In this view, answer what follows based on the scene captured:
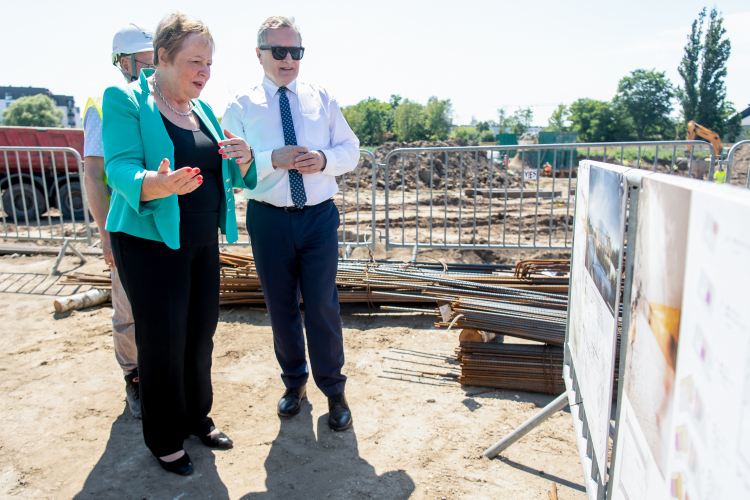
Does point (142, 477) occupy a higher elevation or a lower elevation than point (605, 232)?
lower

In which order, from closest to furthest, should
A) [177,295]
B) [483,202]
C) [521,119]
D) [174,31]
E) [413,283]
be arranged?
[174,31], [177,295], [413,283], [483,202], [521,119]

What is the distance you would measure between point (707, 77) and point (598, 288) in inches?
2916

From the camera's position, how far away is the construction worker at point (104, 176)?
2811 millimetres

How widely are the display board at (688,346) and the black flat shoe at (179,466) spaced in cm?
223

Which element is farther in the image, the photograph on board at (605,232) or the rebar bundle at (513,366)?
the rebar bundle at (513,366)

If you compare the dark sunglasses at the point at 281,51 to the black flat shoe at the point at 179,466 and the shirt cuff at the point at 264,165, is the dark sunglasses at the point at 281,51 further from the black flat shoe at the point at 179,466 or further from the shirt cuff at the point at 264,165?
the black flat shoe at the point at 179,466

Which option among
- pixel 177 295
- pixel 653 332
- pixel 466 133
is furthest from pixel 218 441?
pixel 466 133

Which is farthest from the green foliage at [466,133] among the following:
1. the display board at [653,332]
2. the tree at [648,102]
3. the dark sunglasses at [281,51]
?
the display board at [653,332]

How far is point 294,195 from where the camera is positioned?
3074 millimetres

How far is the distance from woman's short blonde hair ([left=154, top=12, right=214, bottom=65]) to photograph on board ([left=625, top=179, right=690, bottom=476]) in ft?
6.68

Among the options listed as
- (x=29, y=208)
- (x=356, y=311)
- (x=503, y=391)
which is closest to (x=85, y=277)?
(x=356, y=311)

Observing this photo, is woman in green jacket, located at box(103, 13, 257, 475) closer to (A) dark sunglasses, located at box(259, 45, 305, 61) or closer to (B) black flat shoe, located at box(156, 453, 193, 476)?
(B) black flat shoe, located at box(156, 453, 193, 476)

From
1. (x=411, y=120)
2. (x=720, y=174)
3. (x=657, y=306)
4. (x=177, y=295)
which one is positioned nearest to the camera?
(x=657, y=306)

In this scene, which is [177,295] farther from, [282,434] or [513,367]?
[513,367]
